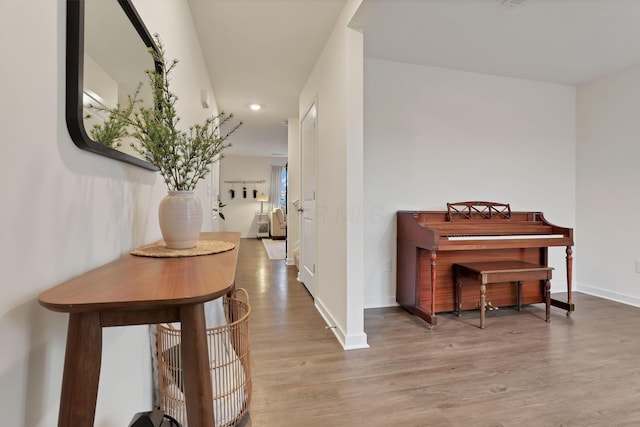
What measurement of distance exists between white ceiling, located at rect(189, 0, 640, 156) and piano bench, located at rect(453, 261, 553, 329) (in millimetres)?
1951

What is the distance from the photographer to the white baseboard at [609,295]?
2882 mm

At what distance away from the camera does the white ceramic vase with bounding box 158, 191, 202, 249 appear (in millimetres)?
958

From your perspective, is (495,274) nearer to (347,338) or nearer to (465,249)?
(465,249)

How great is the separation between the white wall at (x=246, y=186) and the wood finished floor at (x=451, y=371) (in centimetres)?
644

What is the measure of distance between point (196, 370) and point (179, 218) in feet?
1.74

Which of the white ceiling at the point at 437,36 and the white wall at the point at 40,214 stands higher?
the white ceiling at the point at 437,36

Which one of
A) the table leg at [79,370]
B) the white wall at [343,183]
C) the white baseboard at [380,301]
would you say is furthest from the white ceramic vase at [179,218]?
the white baseboard at [380,301]

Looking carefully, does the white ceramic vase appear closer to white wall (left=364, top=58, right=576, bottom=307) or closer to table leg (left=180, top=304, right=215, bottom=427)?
table leg (left=180, top=304, right=215, bottom=427)

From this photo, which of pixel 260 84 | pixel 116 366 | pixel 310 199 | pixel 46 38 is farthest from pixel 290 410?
pixel 260 84

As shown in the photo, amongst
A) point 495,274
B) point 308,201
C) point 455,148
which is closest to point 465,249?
point 495,274

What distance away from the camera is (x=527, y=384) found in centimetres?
158

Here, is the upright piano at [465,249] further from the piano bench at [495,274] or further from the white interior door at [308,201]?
the white interior door at [308,201]

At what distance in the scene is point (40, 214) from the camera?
23.5 inches

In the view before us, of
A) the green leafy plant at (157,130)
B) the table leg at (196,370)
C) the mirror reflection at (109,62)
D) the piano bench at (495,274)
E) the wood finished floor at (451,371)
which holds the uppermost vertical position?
the mirror reflection at (109,62)
